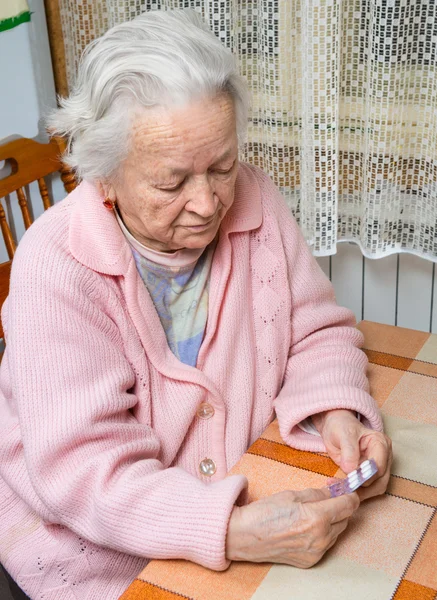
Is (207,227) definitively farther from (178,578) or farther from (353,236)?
(353,236)

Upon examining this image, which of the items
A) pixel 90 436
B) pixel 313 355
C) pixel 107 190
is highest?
pixel 107 190

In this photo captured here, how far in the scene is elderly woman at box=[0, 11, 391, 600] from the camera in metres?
0.98

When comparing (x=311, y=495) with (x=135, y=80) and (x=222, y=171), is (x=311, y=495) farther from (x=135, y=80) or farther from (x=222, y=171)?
(x=135, y=80)

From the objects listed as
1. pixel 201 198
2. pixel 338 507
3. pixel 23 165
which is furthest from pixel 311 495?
pixel 23 165

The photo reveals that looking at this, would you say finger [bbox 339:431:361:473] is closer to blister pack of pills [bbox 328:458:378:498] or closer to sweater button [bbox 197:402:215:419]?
blister pack of pills [bbox 328:458:378:498]

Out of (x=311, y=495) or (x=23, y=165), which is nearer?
(x=311, y=495)

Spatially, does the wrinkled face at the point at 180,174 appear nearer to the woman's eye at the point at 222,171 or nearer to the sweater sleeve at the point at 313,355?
the woman's eye at the point at 222,171

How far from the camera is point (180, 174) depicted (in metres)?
1.07

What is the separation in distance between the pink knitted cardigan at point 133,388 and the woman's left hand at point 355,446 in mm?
22

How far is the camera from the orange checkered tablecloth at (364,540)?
2.93 feet

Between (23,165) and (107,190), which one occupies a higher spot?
(107,190)

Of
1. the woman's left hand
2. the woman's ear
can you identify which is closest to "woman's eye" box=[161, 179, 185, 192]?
the woman's ear

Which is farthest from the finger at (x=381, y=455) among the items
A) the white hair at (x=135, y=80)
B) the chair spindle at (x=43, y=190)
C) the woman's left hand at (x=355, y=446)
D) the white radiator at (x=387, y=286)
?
the chair spindle at (x=43, y=190)

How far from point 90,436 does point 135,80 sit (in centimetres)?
49
